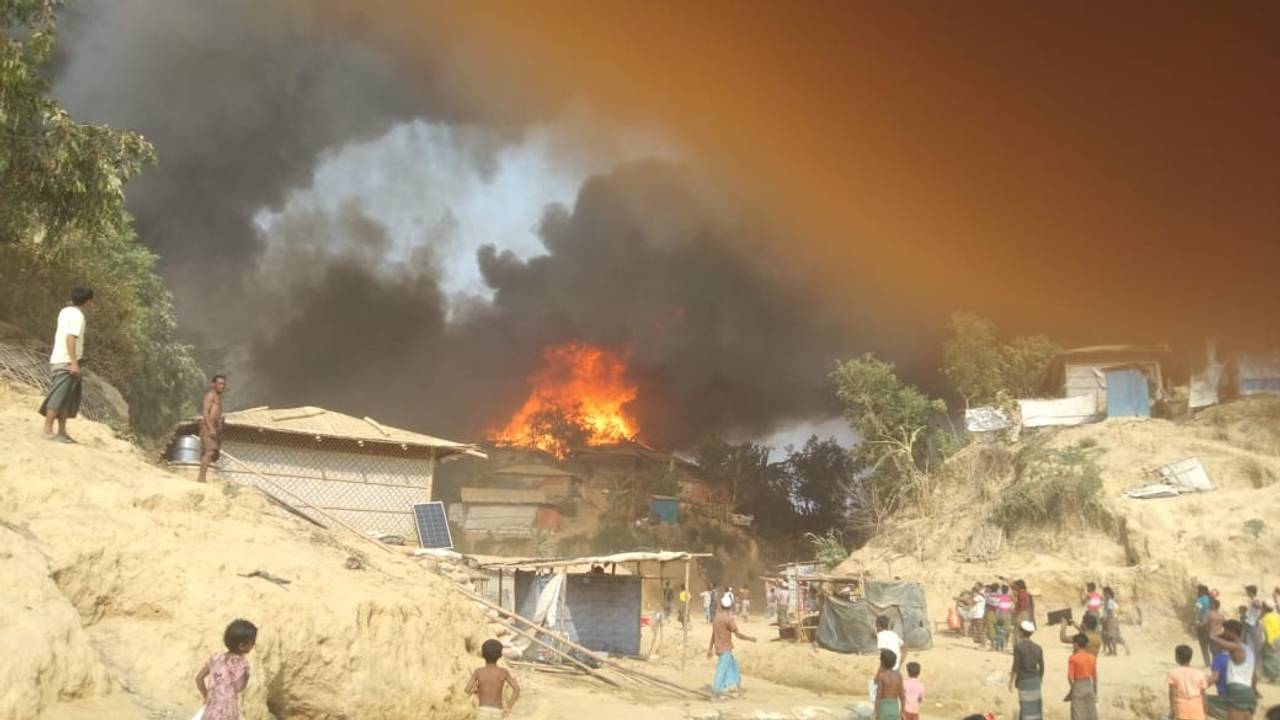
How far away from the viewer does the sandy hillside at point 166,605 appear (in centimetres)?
602

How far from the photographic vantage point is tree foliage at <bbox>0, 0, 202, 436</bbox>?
42.2ft

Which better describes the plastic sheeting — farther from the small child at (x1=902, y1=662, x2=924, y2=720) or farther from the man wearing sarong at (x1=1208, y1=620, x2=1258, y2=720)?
the small child at (x1=902, y1=662, x2=924, y2=720)

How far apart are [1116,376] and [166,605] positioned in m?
34.5

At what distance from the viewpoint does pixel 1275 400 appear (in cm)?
2850

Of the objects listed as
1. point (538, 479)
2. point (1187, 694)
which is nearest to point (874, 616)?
point (1187, 694)

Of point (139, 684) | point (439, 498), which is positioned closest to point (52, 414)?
point (139, 684)

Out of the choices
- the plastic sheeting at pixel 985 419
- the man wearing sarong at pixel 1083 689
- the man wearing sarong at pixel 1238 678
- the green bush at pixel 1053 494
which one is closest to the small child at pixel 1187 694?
the man wearing sarong at pixel 1083 689

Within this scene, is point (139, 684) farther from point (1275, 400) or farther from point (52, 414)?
point (1275, 400)

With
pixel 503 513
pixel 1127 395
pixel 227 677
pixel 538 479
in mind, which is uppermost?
pixel 1127 395

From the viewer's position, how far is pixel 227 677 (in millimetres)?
5738

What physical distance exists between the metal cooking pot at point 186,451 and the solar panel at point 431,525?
8042mm

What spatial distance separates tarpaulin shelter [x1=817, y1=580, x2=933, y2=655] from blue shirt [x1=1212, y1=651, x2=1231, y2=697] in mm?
11314

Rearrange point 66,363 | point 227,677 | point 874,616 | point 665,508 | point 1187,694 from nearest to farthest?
point 227,677 → point 1187,694 → point 66,363 → point 874,616 → point 665,508

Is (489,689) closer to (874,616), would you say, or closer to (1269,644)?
(1269,644)
